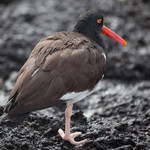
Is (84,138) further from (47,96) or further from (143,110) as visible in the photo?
(143,110)

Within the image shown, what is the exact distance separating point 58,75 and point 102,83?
12.3 ft

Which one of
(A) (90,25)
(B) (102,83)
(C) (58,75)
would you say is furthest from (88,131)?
(B) (102,83)

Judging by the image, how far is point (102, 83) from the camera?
8633mm

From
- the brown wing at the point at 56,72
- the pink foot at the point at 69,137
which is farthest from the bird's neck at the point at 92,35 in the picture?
the pink foot at the point at 69,137

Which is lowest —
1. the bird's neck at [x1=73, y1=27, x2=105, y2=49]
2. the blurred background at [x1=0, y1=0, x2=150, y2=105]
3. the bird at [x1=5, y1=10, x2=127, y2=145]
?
the bird at [x1=5, y1=10, x2=127, y2=145]

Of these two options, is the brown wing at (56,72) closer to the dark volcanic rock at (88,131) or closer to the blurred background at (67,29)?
the dark volcanic rock at (88,131)

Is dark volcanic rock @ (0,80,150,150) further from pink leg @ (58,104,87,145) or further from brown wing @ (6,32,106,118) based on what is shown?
brown wing @ (6,32,106,118)

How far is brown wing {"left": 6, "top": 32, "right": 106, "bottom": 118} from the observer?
4.80 meters

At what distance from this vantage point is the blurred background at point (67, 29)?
8711 millimetres

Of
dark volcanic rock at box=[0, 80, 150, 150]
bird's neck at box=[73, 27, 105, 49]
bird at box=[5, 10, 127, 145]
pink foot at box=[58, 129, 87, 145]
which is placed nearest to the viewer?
bird at box=[5, 10, 127, 145]

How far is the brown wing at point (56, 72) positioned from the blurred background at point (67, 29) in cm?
267

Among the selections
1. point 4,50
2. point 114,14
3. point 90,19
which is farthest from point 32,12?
point 90,19

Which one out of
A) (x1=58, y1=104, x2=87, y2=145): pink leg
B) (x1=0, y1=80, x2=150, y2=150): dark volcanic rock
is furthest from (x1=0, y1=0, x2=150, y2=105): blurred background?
(x1=58, y1=104, x2=87, y2=145): pink leg

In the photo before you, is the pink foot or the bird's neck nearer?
the pink foot
